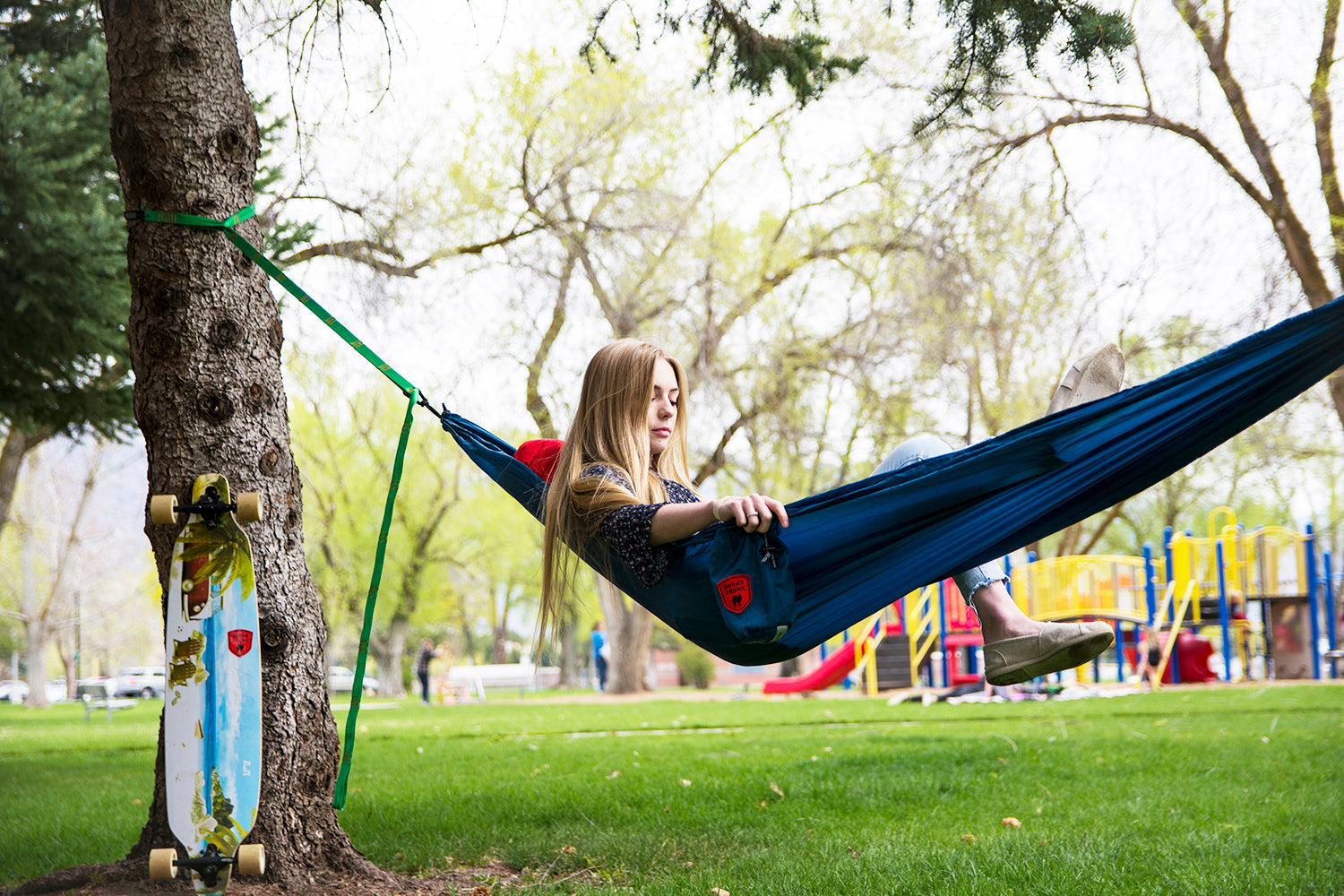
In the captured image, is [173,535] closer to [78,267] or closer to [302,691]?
[302,691]

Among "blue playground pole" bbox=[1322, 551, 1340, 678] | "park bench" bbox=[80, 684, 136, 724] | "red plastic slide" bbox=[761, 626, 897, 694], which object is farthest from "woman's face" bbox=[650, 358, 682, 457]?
"blue playground pole" bbox=[1322, 551, 1340, 678]

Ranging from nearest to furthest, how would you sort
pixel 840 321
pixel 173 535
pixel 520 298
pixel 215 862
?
1. pixel 215 862
2. pixel 173 535
3. pixel 520 298
4. pixel 840 321

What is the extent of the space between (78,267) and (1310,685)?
32.3 feet

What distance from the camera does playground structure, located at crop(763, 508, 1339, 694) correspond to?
33.8ft

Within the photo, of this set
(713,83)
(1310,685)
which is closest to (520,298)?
(713,83)

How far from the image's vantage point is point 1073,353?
10.1 metres

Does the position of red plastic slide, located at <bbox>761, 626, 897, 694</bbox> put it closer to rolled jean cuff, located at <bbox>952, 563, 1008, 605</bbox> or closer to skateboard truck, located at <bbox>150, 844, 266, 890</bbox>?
rolled jean cuff, located at <bbox>952, 563, 1008, 605</bbox>

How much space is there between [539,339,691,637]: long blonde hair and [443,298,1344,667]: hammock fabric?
97 mm

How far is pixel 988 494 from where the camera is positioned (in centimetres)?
222

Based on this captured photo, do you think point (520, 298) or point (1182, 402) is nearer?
point (1182, 402)

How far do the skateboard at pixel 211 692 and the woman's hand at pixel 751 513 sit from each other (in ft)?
3.16

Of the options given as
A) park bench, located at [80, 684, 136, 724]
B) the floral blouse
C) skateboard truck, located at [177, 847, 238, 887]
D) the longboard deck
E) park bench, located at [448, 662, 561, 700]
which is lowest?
park bench, located at [448, 662, 561, 700]

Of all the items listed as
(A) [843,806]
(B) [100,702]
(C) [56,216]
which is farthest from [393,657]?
(A) [843,806]

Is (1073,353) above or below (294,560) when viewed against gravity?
above
